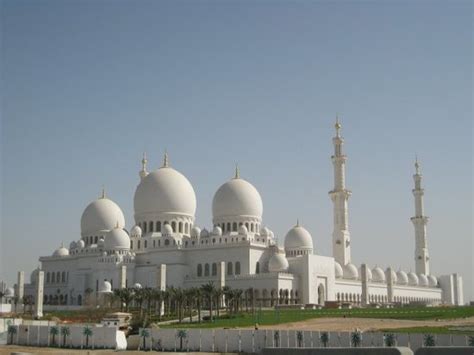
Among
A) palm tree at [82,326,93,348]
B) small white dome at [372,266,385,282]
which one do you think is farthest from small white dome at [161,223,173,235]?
palm tree at [82,326,93,348]

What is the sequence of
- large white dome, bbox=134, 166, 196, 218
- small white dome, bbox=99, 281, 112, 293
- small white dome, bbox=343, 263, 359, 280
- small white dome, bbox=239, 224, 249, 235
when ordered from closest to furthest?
small white dome, bbox=99, 281, 112, 293 < small white dome, bbox=239, 224, 249, 235 < large white dome, bbox=134, 166, 196, 218 < small white dome, bbox=343, 263, 359, 280

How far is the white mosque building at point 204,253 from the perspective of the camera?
71438mm

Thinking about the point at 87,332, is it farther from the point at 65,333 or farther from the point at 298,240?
the point at 298,240

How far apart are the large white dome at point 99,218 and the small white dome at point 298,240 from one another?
2195 cm

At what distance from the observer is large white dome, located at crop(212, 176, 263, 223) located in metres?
78.4

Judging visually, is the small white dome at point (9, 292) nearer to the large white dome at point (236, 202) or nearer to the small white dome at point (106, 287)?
the small white dome at point (106, 287)

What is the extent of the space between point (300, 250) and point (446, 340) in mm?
48452

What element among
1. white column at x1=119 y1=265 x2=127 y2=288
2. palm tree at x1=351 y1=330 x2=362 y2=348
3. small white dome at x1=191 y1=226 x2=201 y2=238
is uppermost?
small white dome at x1=191 y1=226 x2=201 y2=238

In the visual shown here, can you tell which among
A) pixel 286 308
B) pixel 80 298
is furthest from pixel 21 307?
pixel 286 308

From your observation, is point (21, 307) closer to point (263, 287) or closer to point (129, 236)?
point (129, 236)

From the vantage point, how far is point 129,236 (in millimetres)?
81125

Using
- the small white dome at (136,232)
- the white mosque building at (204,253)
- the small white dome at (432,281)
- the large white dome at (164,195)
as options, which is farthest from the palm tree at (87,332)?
the small white dome at (432,281)

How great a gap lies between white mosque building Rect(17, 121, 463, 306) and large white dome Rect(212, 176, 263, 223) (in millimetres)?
114

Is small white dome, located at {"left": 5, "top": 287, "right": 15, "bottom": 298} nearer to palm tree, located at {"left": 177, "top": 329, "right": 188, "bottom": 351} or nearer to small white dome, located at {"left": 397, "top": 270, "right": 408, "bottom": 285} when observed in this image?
small white dome, located at {"left": 397, "top": 270, "right": 408, "bottom": 285}
